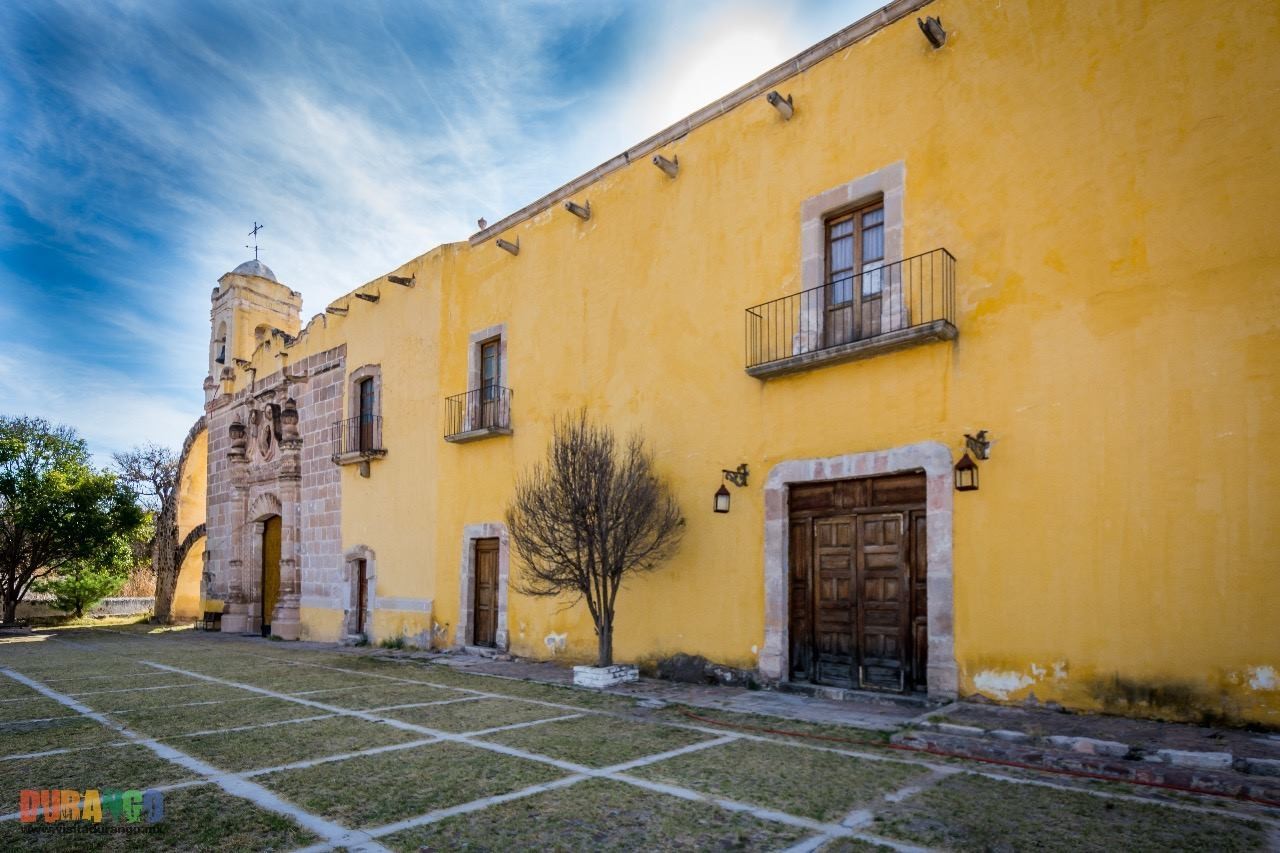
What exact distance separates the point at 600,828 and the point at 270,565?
57.9ft

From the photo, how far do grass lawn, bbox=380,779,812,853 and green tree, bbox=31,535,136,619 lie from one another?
21.6 m

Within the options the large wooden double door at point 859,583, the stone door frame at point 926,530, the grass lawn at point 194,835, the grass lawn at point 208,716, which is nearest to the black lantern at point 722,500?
the stone door frame at point 926,530

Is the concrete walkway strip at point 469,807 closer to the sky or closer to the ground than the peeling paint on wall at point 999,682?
closer to the ground

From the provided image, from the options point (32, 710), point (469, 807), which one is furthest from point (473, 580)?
point (469, 807)

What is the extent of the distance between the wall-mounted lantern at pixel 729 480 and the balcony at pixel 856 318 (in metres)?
1.12

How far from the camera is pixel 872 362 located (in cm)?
837

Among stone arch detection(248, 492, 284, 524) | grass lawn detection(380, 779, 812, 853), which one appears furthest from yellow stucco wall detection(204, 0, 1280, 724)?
→ stone arch detection(248, 492, 284, 524)

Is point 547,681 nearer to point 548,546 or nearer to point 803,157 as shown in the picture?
point 548,546

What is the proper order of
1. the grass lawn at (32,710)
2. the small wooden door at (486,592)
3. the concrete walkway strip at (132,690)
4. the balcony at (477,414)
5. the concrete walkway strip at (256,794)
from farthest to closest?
the small wooden door at (486,592) → the balcony at (477,414) → the concrete walkway strip at (132,690) → the grass lawn at (32,710) → the concrete walkway strip at (256,794)

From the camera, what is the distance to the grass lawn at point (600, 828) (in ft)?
13.0

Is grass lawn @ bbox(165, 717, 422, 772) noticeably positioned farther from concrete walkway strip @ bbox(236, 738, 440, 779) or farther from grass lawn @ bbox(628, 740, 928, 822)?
grass lawn @ bbox(628, 740, 928, 822)

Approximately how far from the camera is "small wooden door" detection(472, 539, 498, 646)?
42.5ft

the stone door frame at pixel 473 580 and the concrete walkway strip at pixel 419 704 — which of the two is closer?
the concrete walkway strip at pixel 419 704

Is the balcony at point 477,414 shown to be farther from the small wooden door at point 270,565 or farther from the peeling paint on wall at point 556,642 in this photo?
the small wooden door at point 270,565
